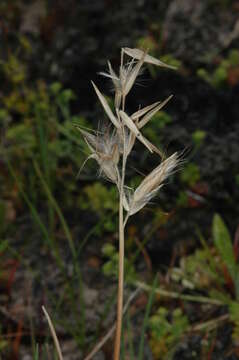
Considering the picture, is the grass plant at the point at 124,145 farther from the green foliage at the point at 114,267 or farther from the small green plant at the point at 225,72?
the small green plant at the point at 225,72

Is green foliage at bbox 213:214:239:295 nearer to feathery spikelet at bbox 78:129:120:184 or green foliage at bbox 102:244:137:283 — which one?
green foliage at bbox 102:244:137:283

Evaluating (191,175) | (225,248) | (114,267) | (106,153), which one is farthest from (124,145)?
(191,175)

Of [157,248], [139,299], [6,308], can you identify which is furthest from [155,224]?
[6,308]

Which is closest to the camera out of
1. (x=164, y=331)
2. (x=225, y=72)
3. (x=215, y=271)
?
(x=164, y=331)

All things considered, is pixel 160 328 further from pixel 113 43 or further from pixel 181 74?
pixel 113 43

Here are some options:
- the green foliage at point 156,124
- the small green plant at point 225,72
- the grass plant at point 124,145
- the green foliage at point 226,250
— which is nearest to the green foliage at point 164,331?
the green foliage at point 226,250

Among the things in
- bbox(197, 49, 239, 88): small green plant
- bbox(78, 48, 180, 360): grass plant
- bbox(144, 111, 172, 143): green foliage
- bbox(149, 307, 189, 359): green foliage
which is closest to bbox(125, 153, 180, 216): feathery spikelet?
bbox(78, 48, 180, 360): grass plant

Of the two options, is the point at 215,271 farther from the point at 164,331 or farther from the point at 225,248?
the point at 164,331

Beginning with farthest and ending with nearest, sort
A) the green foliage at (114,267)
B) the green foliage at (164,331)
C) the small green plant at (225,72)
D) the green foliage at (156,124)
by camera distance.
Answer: the small green plant at (225,72) → the green foliage at (156,124) → the green foliage at (114,267) → the green foliage at (164,331)

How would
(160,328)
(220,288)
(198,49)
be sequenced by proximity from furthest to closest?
(198,49), (220,288), (160,328)
